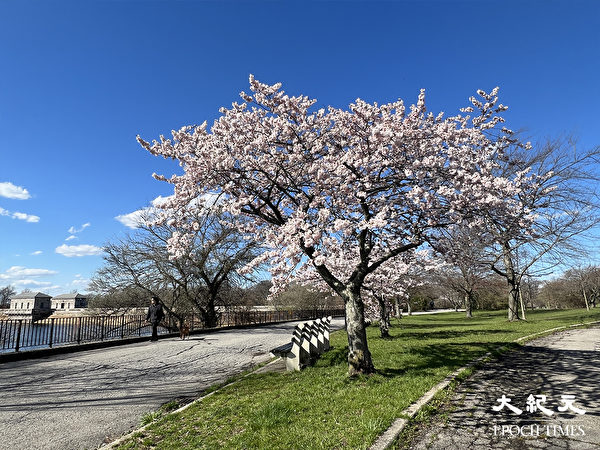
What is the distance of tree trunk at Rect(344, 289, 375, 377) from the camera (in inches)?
301

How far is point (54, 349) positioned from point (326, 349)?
9.34 meters

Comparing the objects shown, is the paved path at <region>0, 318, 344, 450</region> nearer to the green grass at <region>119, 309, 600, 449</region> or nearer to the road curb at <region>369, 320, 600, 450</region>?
the green grass at <region>119, 309, 600, 449</region>

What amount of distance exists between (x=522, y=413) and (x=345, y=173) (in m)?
5.13

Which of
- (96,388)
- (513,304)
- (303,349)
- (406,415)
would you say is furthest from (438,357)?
(513,304)

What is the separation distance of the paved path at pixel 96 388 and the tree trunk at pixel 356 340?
323 cm

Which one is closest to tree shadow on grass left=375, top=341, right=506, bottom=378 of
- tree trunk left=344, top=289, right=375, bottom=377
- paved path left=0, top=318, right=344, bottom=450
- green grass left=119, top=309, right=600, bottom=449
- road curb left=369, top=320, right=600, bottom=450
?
green grass left=119, top=309, right=600, bottom=449

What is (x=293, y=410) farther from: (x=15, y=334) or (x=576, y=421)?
(x=15, y=334)

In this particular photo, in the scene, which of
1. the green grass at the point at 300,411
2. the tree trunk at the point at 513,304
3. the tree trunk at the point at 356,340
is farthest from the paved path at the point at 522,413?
the tree trunk at the point at 513,304

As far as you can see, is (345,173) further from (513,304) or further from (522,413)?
(513,304)

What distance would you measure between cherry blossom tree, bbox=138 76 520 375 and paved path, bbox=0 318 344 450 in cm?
326

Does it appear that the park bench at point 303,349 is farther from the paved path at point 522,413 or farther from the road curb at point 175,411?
the paved path at point 522,413

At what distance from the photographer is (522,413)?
5.21 m

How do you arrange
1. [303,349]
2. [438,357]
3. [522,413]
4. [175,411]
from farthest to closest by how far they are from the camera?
[438,357]
[303,349]
[175,411]
[522,413]

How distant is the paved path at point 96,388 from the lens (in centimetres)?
506
